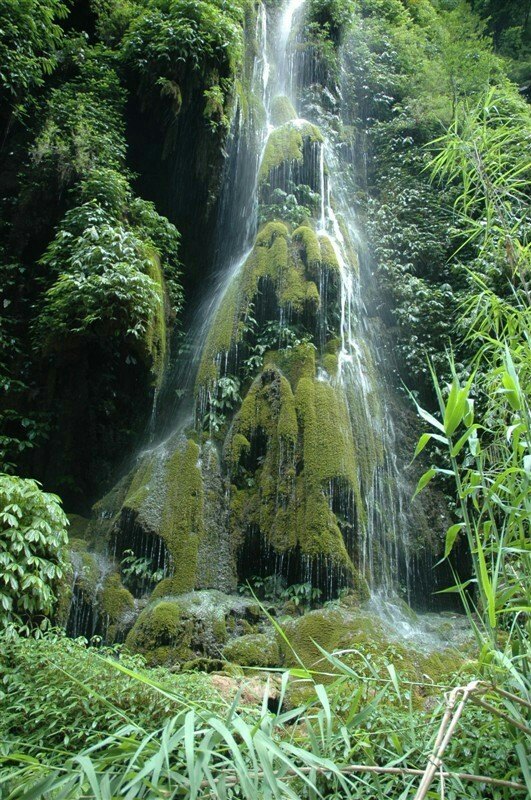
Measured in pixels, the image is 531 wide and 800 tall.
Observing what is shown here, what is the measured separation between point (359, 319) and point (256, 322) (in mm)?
2027

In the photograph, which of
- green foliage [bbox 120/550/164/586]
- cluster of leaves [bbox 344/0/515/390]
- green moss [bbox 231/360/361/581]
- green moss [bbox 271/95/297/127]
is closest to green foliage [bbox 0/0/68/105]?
green moss [bbox 271/95/297/127]

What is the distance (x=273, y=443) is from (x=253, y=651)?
2.58m

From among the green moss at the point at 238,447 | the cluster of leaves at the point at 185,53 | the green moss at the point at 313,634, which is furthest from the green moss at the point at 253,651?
the cluster of leaves at the point at 185,53

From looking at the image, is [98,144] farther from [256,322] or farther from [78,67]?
[256,322]

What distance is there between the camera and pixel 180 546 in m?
6.92

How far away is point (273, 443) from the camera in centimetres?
755

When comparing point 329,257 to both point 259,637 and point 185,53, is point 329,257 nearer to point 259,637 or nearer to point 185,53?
point 185,53

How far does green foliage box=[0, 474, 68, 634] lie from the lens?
16.4ft

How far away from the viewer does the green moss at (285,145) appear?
10445 mm

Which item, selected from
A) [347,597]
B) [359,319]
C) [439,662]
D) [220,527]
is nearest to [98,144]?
[359,319]

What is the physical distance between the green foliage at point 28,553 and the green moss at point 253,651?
1.73 metres

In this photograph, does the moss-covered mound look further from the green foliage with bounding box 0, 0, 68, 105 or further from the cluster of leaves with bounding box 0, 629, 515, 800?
the green foliage with bounding box 0, 0, 68, 105

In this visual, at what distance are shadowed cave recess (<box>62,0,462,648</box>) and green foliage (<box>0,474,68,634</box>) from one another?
1.20 metres

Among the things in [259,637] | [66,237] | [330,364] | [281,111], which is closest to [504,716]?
[259,637]
